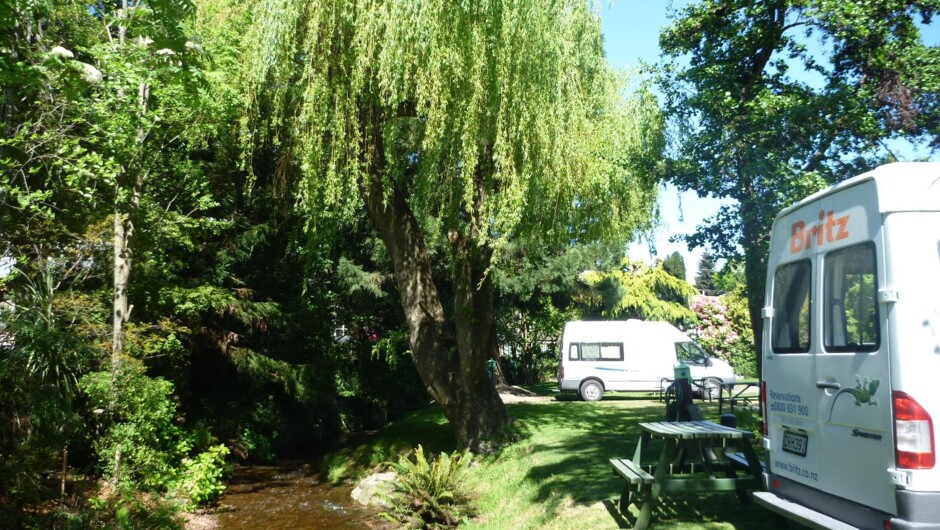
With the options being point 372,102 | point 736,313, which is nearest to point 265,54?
point 372,102

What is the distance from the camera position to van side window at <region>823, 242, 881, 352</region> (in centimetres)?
470

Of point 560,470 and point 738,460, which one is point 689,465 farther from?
point 560,470

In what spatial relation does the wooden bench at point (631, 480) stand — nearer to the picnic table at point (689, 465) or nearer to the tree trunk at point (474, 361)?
the picnic table at point (689, 465)

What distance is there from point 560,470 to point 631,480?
143 inches

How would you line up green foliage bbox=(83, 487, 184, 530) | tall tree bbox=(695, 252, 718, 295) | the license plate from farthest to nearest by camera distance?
tall tree bbox=(695, 252, 718, 295) < green foliage bbox=(83, 487, 184, 530) < the license plate

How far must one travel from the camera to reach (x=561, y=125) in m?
10.2

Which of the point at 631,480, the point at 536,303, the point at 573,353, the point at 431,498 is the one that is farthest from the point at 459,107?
the point at 536,303

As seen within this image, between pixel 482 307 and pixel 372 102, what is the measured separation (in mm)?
3878

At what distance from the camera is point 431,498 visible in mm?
10227

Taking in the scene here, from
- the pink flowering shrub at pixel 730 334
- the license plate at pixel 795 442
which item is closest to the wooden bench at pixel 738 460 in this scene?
the license plate at pixel 795 442

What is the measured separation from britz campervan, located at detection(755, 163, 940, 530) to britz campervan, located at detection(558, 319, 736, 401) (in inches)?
643

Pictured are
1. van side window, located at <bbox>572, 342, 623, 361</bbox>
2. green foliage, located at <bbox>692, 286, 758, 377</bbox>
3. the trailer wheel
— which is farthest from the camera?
green foliage, located at <bbox>692, 286, 758, 377</bbox>

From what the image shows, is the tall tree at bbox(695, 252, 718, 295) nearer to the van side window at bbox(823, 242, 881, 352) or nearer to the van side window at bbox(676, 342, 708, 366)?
the van side window at bbox(676, 342, 708, 366)

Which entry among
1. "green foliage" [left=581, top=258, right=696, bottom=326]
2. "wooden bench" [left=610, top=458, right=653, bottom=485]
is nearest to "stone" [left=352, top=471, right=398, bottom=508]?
"wooden bench" [left=610, top=458, right=653, bottom=485]
